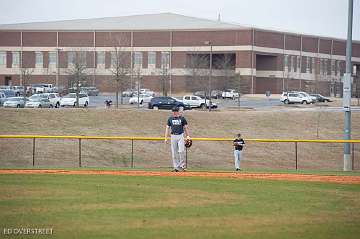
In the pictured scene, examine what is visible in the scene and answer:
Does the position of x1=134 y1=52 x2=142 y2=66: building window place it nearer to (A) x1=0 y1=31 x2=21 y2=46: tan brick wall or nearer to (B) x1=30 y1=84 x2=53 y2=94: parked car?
(B) x1=30 y1=84 x2=53 y2=94: parked car

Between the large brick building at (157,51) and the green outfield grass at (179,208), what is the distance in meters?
74.0

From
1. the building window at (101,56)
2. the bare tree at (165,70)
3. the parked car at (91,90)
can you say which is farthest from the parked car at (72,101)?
the building window at (101,56)

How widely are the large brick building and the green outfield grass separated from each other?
243 feet

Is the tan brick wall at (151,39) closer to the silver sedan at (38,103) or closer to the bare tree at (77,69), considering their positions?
the bare tree at (77,69)

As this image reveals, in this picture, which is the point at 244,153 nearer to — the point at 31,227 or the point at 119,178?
the point at 119,178

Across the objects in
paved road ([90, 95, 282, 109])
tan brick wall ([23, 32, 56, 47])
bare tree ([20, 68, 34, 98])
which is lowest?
paved road ([90, 95, 282, 109])

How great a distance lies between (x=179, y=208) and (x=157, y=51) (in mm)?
84014

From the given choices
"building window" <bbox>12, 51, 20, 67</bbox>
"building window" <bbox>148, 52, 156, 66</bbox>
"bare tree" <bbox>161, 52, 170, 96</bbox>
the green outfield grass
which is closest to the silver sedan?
"bare tree" <bbox>161, 52, 170, 96</bbox>

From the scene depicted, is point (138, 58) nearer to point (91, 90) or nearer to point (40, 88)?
point (91, 90)

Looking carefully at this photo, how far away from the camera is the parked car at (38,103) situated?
65.1m

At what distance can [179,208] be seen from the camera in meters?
13.7

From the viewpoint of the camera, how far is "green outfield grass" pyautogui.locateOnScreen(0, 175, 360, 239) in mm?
11656

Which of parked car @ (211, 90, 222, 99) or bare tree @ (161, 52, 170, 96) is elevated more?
bare tree @ (161, 52, 170, 96)

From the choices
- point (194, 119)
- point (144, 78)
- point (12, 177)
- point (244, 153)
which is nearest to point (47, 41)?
point (144, 78)
